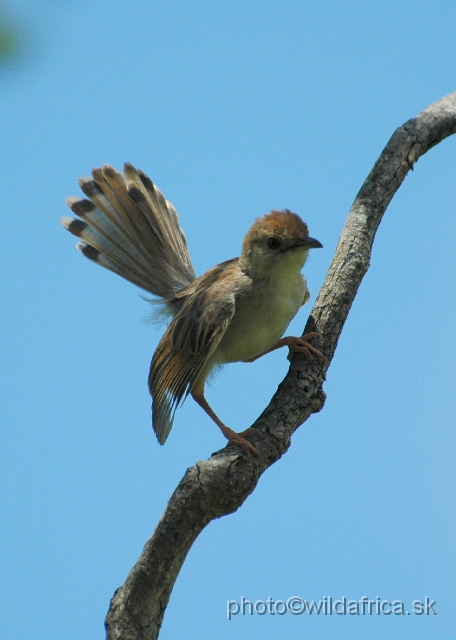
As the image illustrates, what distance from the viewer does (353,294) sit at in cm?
532

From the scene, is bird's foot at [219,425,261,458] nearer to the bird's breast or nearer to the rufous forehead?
the bird's breast

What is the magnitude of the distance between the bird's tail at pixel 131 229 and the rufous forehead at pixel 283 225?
130 centimetres

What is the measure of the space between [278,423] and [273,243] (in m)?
1.73

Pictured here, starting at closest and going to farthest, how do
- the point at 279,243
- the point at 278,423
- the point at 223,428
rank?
the point at 278,423
the point at 223,428
the point at 279,243

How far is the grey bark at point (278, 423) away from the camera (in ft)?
13.8

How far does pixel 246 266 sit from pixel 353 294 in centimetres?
115

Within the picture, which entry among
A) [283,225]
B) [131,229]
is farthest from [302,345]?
[131,229]

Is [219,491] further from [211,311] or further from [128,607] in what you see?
[211,311]

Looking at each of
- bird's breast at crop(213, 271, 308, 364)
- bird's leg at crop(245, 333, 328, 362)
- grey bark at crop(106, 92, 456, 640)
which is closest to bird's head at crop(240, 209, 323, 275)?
bird's breast at crop(213, 271, 308, 364)

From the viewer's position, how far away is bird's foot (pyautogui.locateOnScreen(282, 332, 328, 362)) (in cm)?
527

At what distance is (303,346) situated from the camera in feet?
17.6

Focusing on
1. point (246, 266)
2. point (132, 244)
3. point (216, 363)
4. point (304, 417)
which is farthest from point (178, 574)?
point (132, 244)

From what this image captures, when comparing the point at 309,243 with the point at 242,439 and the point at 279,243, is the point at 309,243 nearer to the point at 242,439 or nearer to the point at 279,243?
the point at 279,243

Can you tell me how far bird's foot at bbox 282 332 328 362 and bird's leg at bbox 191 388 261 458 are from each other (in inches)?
28.0
